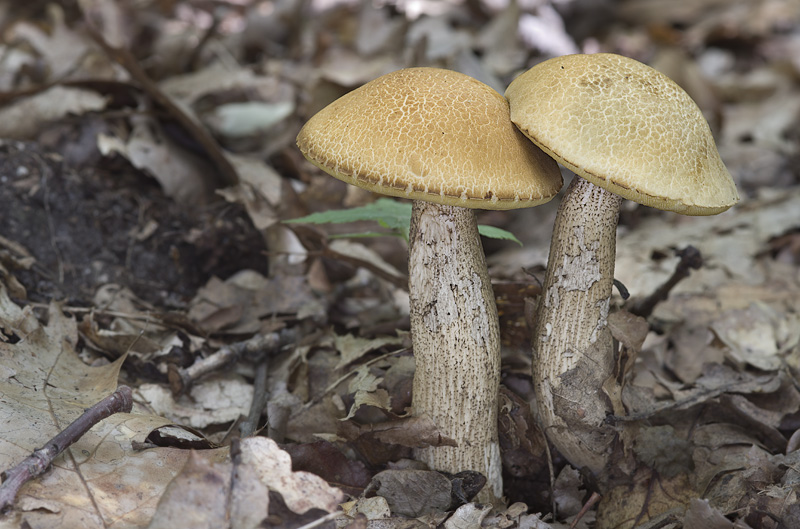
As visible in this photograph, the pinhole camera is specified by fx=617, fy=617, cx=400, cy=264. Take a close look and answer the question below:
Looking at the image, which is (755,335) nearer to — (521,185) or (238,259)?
(521,185)

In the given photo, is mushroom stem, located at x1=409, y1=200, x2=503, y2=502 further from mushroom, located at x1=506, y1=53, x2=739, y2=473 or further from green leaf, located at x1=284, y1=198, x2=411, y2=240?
green leaf, located at x1=284, y1=198, x2=411, y2=240

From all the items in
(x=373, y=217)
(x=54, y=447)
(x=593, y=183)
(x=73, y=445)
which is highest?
(x=593, y=183)

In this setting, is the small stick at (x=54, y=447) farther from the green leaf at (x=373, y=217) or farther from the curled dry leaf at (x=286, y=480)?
the green leaf at (x=373, y=217)

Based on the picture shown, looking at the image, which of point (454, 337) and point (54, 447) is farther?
point (454, 337)

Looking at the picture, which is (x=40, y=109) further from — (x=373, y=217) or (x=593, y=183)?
(x=593, y=183)

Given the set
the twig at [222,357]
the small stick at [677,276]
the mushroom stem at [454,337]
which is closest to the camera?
the mushroom stem at [454,337]

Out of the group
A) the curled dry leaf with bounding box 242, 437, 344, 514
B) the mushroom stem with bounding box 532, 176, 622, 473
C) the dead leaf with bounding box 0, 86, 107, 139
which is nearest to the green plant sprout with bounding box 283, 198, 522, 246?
the mushroom stem with bounding box 532, 176, 622, 473

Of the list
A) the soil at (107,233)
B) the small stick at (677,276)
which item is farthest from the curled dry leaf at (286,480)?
the small stick at (677,276)

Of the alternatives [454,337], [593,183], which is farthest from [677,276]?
[454,337]
